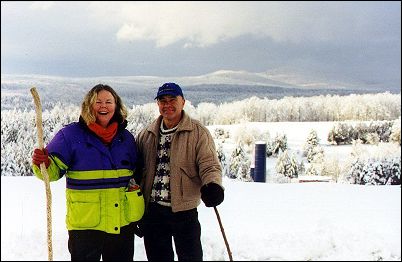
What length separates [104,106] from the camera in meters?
2.02

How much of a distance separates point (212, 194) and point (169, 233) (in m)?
0.32

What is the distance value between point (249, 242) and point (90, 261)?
358cm

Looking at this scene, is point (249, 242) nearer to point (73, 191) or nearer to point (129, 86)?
point (129, 86)

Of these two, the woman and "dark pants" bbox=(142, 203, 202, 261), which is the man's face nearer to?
the woman

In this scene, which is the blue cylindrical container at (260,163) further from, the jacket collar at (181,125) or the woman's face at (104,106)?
the woman's face at (104,106)

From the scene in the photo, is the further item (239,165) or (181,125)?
(239,165)

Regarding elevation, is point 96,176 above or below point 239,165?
above

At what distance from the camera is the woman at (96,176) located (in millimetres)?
2017

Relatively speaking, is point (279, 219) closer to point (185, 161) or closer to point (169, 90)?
point (185, 161)

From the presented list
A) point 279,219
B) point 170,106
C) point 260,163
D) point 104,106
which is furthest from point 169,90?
point 279,219

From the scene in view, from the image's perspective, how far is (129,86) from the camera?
415 cm

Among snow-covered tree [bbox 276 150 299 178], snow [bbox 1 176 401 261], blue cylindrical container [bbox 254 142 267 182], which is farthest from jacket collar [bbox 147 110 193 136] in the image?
snow-covered tree [bbox 276 150 299 178]

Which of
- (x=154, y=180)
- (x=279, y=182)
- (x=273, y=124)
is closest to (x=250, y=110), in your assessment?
(x=273, y=124)

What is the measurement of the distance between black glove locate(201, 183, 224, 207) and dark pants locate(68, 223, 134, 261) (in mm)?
327
